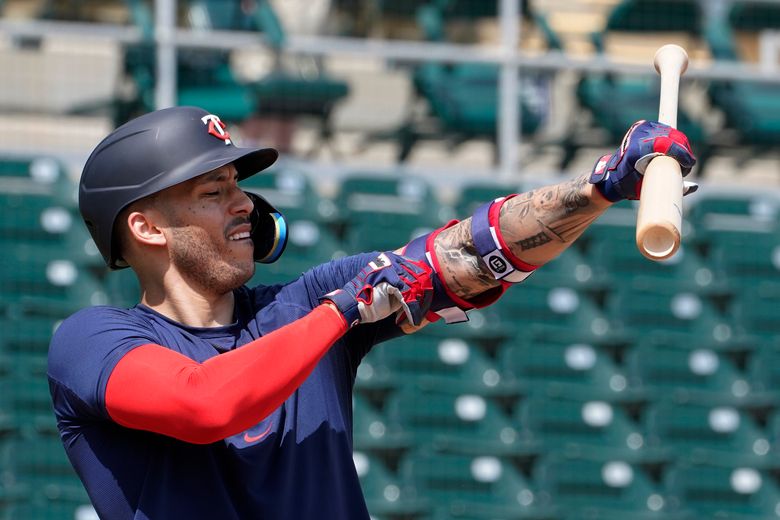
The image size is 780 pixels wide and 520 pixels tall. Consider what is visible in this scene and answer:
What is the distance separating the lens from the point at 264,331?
2.21m

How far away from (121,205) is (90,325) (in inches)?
8.6

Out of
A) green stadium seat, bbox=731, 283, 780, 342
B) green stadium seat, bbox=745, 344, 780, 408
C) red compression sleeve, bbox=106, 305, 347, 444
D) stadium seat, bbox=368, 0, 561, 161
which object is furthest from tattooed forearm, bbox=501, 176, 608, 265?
stadium seat, bbox=368, 0, 561, 161

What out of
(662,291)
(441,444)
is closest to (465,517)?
(441,444)

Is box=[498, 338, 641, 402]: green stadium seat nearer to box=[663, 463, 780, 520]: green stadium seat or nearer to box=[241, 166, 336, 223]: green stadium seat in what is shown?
box=[663, 463, 780, 520]: green stadium seat

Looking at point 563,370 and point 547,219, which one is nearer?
point 547,219

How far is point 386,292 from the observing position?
82.0 inches

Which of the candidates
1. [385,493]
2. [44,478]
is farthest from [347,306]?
[44,478]

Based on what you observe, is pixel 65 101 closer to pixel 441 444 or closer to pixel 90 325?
pixel 441 444

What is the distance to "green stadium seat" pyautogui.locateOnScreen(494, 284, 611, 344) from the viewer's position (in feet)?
19.3

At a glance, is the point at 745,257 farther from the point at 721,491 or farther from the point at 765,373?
the point at 721,491

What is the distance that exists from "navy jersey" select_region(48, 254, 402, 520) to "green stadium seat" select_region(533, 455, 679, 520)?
351cm

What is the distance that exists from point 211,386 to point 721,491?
4210 millimetres

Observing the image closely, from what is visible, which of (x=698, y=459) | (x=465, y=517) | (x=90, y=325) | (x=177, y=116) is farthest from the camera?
(x=698, y=459)

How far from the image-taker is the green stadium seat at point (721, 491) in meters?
5.67
